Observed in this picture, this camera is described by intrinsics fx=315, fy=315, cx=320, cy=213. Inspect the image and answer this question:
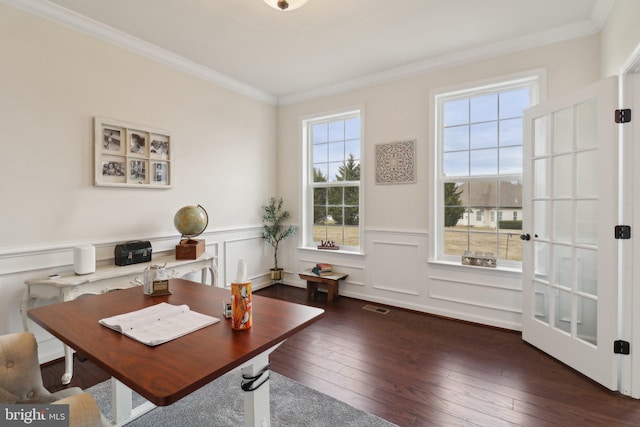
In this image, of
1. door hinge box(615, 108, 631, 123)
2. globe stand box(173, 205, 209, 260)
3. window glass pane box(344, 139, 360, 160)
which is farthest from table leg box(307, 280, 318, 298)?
door hinge box(615, 108, 631, 123)

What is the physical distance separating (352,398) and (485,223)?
7.36 ft

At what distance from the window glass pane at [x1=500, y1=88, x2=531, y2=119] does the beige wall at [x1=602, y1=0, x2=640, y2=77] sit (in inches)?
22.6

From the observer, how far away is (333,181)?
4309 millimetres

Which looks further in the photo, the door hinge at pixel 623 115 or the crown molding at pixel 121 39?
the crown molding at pixel 121 39

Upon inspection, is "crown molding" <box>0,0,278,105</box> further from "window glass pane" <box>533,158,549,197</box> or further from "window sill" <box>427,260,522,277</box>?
"window glass pane" <box>533,158,549,197</box>

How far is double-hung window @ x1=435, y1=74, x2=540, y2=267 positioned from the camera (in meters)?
3.11

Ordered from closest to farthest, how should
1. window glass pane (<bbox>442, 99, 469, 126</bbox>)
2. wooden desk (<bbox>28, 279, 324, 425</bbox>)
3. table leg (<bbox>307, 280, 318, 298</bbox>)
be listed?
wooden desk (<bbox>28, 279, 324, 425</bbox>)
window glass pane (<bbox>442, 99, 469, 126</bbox>)
table leg (<bbox>307, 280, 318, 298</bbox>)

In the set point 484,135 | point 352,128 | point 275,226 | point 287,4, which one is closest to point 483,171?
point 484,135

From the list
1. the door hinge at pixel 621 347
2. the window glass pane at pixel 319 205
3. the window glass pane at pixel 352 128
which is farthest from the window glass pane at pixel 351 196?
the door hinge at pixel 621 347

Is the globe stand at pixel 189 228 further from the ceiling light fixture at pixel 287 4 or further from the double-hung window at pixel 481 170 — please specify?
the double-hung window at pixel 481 170

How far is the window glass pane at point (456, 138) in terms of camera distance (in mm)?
3373

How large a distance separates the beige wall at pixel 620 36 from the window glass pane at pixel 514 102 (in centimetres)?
57

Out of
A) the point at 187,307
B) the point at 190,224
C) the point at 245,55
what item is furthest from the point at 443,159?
the point at 187,307

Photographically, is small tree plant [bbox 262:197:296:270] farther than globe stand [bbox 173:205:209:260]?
Yes
